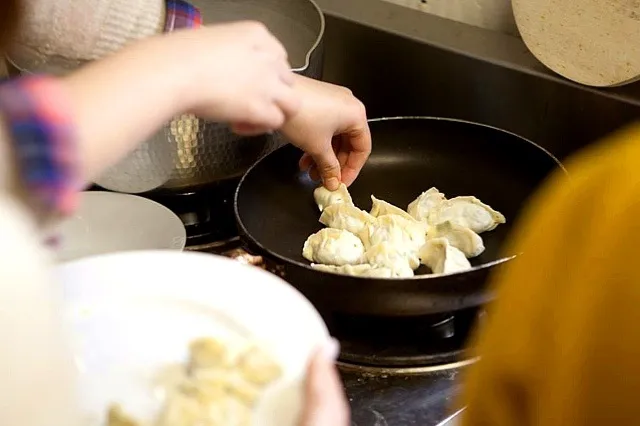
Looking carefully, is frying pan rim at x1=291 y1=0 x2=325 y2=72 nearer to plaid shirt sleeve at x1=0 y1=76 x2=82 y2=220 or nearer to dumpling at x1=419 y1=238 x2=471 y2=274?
dumpling at x1=419 y1=238 x2=471 y2=274

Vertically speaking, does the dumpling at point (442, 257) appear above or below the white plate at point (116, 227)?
above

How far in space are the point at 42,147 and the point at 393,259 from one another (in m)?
0.44

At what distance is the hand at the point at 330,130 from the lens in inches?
29.9

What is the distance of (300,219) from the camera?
93cm

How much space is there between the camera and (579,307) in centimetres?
37

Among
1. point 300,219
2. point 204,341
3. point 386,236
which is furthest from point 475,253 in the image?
point 204,341

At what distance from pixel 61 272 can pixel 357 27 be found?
60 cm

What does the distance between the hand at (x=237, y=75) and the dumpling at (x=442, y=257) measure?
224 millimetres

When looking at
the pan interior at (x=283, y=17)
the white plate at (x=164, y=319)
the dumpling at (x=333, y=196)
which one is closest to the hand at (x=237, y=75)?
the white plate at (x=164, y=319)

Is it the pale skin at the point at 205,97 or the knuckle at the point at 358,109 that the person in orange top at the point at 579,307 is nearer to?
the pale skin at the point at 205,97

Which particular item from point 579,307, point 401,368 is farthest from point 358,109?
point 579,307

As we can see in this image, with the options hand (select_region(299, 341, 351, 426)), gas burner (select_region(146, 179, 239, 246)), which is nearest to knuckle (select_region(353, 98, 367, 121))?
gas burner (select_region(146, 179, 239, 246))

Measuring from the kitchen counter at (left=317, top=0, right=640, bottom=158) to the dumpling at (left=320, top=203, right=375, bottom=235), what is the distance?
0.26m

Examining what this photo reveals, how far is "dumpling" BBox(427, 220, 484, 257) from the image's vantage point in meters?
0.84
